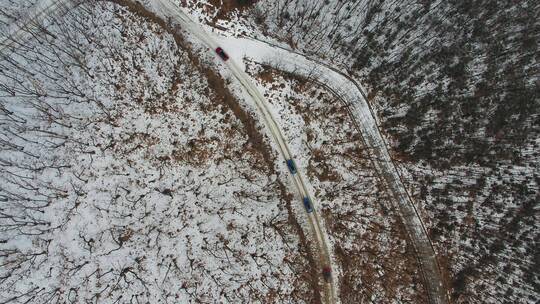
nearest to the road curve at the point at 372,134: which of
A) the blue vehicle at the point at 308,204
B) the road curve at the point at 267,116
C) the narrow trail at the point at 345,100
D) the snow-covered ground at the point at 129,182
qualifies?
the narrow trail at the point at 345,100

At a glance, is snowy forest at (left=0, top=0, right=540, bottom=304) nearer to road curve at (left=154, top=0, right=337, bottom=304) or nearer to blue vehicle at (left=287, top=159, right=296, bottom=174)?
blue vehicle at (left=287, top=159, right=296, bottom=174)

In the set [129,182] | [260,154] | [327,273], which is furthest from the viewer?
[260,154]

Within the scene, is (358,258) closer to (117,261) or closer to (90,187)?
(117,261)

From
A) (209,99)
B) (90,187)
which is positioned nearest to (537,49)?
(209,99)

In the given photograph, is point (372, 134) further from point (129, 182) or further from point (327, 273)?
point (129, 182)

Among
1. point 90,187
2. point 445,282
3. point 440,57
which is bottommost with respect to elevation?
point 90,187

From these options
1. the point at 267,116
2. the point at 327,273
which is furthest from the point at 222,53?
the point at 327,273

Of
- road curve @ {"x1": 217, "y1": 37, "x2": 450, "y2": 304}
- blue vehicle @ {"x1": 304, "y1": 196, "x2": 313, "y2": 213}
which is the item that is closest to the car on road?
blue vehicle @ {"x1": 304, "y1": 196, "x2": 313, "y2": 213}

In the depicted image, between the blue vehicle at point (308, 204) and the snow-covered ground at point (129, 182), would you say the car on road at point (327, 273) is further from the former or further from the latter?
the blue vehicle at point (308, 204)
